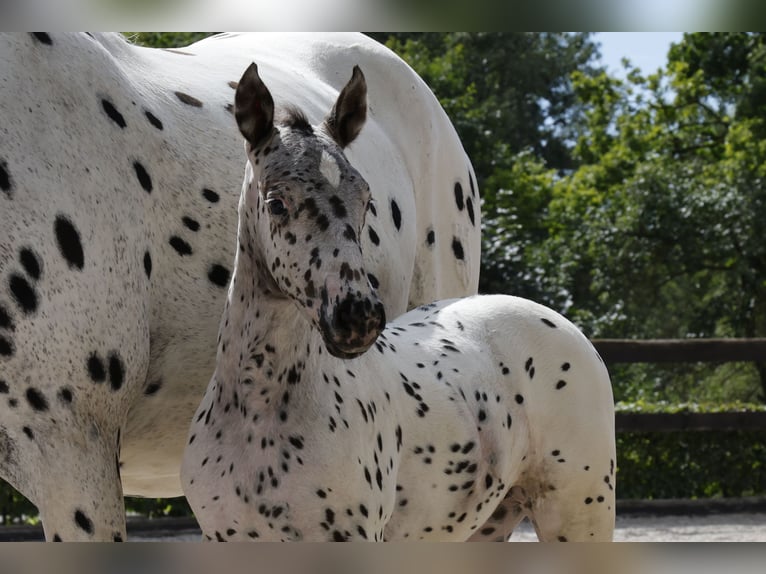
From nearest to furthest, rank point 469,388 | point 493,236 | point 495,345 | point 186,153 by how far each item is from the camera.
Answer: point 186,153 → point 469,388 → point 495,345 → point 493,236

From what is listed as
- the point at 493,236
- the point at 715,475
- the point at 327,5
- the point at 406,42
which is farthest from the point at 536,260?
the point at 327,5

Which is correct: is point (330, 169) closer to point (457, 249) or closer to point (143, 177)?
point (143, 177)

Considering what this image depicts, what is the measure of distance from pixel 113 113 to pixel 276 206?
54 cm

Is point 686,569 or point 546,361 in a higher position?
point 686,569

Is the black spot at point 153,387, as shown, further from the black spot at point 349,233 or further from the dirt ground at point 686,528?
the dirt ground at point 686,528

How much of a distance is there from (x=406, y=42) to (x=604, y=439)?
21.8m

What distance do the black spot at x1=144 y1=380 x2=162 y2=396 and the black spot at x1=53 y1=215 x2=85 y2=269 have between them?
0.38 metres

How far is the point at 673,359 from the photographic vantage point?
10156mm

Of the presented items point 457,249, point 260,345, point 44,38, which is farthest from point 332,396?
point 457,249

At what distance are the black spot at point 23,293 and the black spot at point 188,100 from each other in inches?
30.5

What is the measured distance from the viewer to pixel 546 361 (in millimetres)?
3049

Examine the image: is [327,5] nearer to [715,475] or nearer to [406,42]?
[715,475]

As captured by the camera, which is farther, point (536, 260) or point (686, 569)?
point (536, 260)

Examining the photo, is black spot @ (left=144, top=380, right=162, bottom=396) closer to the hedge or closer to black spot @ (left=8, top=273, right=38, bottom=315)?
black spot @ (left=8, top=273, right=38, bottom=315)
